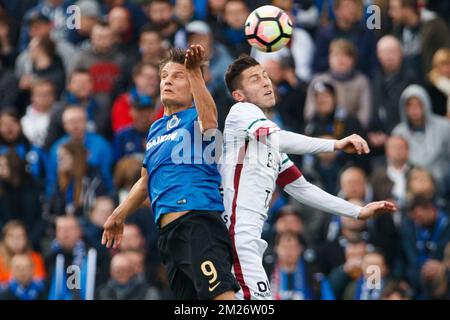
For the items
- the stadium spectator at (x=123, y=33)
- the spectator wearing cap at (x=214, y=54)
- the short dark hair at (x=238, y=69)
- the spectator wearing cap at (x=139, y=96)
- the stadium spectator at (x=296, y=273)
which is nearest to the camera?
the short dark hair at (x=238, y=69)

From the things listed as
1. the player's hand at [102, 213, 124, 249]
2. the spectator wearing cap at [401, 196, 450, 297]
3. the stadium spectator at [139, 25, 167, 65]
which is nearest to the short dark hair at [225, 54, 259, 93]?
the player's hand at [102, 213, 124, 249]

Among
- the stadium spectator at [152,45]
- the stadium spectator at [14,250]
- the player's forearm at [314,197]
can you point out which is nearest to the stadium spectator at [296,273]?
the stadium spectator at [14,250]

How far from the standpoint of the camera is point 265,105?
414 inches

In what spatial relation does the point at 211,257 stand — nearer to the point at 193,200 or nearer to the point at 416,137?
the point at 193,200

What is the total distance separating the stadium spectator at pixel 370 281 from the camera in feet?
46.6

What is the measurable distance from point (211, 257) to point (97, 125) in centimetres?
696

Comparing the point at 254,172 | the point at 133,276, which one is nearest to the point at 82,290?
the point at 133,276

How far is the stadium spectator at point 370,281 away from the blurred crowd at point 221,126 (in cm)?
1

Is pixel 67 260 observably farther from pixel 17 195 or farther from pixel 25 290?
pixel 17 195

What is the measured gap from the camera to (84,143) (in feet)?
52.6

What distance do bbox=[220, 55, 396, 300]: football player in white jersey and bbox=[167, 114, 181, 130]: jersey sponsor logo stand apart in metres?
0.42

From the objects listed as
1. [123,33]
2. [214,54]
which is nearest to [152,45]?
[123,33]

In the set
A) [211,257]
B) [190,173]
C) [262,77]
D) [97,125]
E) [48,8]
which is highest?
[48,8]

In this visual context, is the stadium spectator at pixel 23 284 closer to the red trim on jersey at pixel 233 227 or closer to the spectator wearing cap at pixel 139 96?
the spectator wearing cap at pixel 139 96
